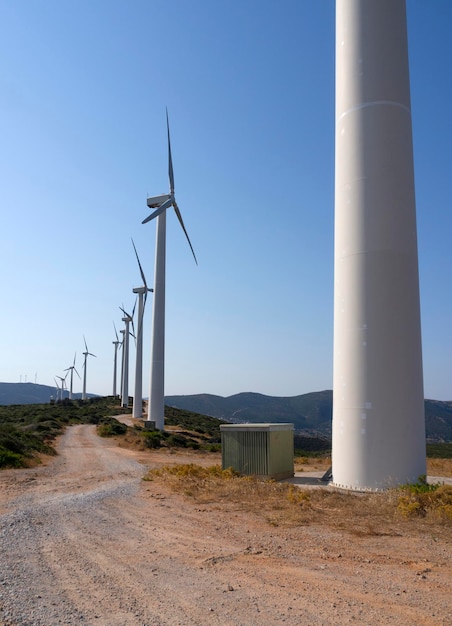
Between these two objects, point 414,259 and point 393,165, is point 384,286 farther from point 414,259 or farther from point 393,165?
point 393,165

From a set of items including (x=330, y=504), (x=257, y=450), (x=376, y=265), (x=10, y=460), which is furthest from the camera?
(x=10, y=460)

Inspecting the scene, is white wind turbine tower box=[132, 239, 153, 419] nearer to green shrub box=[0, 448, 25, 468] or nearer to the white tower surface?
green shrub box=[0, 448, 25, 468]

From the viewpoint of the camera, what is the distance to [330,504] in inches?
573

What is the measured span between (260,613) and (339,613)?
1010mm

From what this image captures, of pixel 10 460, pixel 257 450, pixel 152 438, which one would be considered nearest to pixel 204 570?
pixel 257 450

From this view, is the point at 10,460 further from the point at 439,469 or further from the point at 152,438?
the point at 439,469

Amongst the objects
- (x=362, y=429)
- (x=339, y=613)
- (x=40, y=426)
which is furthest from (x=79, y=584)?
(x=40, y=426)

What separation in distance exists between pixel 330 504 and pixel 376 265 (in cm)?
751

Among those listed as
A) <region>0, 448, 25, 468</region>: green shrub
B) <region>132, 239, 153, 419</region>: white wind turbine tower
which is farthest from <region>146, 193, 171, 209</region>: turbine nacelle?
<region>0, 448, 25, 468</region>: green shrub

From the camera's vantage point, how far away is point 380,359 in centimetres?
1667

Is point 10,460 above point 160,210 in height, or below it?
below

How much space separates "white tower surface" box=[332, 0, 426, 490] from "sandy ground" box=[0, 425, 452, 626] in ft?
16.7

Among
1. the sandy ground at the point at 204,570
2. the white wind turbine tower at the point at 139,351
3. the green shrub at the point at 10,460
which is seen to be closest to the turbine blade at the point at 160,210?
the white wind turbine tower at the point at 139,351

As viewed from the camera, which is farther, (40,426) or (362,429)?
(40,426)
